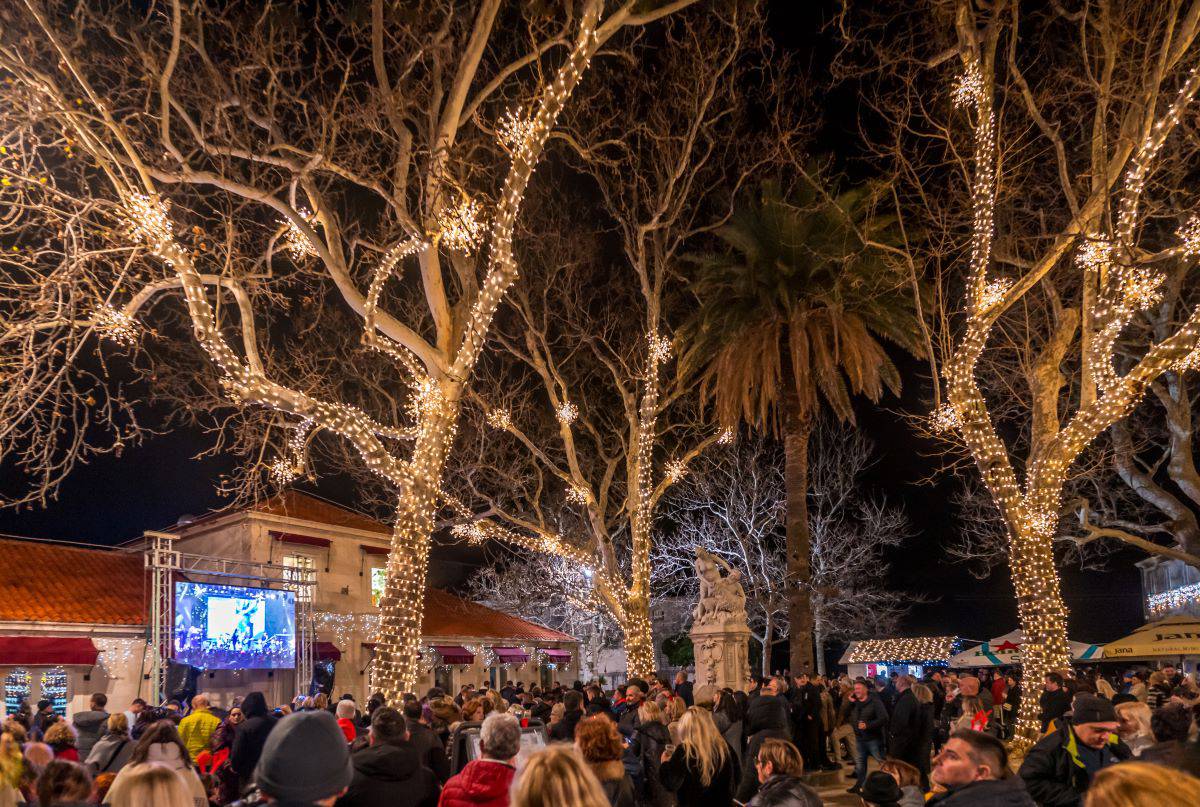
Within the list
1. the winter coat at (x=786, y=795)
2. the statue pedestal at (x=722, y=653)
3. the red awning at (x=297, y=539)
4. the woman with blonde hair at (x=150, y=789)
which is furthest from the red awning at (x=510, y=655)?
the woman with blonde hair at (x=150, y=789)

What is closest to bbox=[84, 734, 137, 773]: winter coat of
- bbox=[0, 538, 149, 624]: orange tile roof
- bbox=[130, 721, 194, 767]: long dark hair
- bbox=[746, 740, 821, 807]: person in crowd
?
bbox=[130, 721, 194, 767]: long dark hair

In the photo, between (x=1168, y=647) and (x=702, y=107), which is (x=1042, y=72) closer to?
(x=702, y=107)

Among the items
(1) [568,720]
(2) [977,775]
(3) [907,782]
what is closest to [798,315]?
(1) [568,720]

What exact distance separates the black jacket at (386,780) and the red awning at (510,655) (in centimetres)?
3114

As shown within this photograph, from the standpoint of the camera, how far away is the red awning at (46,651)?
62.0 feet

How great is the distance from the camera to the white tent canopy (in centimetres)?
2628

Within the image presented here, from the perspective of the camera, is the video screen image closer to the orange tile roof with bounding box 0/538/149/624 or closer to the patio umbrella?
the orange tile roof with bounding box 0/538/149/624

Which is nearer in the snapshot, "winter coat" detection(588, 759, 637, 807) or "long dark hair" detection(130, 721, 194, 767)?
"winter coat" detection(588, 759, 637, 807)

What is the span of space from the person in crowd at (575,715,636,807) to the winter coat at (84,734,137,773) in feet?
11.9

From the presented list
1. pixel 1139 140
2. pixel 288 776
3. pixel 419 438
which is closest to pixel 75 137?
pixel 419 438

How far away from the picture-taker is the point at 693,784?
20.0 feet

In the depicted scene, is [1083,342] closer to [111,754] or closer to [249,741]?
[249,741]

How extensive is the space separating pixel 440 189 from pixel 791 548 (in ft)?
35.1

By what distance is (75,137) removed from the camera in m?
11.5
